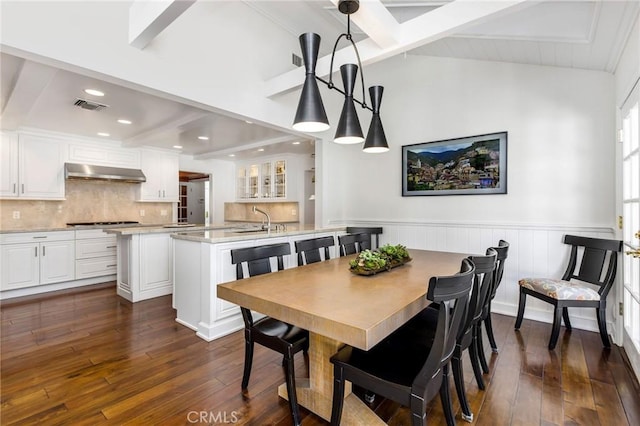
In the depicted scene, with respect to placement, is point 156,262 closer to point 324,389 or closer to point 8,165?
point 8,165

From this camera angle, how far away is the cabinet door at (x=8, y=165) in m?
4.33

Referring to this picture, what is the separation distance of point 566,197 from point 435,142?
1.53 meters

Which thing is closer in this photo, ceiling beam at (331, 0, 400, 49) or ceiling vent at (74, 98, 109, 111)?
ceiling beam at (331, 0, 400, 49)

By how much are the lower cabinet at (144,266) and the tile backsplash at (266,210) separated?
2978 mm

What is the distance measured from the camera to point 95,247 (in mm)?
4914

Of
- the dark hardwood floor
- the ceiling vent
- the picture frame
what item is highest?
the ceiling vent

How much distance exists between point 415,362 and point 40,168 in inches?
234

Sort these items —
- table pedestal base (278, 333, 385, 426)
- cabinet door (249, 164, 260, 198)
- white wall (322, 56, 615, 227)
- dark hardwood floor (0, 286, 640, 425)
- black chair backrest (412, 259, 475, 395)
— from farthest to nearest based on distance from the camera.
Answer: cabinet door (249, 164, 260, 198)
white wall (322, 56, 615, 227)
dark hardwood floor (0, 286, 640, 425)
table pedestal base (278, 333, 385, 426)
black chair backrest (412, 259, 475, 395)

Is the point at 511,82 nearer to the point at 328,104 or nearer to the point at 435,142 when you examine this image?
the point at 435,142

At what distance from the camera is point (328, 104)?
4418mm

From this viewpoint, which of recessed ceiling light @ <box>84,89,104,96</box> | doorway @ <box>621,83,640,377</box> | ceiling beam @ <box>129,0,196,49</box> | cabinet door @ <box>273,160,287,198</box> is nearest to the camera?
ceiling beam @ <box>129,0,196,49</box>

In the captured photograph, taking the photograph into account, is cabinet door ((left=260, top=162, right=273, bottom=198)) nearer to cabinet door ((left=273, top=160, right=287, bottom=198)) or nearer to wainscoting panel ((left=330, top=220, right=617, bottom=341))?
cabinet door ((left=273, top=160, right=287, bottom=198))

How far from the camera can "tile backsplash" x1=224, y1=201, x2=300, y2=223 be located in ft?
22.5

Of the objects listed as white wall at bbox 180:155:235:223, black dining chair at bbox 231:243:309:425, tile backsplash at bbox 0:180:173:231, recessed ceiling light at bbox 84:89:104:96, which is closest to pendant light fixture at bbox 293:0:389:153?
black dining chair at bbox 231:243:309:425
